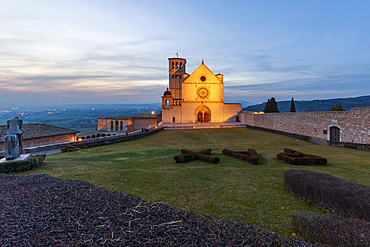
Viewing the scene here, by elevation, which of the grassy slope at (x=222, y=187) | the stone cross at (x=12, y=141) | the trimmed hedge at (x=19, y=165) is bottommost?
the grassy slope at (x=222, y=187)

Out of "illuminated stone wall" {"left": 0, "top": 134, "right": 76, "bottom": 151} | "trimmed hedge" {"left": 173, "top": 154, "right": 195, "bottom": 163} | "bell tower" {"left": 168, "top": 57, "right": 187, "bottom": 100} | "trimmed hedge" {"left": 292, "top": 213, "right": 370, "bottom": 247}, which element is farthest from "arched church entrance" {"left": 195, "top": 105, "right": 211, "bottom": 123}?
"trimmed hedge" {"left": 292, "top": 213, "right": 370, "bottom": 247}

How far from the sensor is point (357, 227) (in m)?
3.31

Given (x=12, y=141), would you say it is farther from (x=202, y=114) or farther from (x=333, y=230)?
(x=202, y=114)

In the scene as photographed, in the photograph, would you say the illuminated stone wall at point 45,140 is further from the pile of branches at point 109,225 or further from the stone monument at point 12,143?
the pile of branches at point 109,225

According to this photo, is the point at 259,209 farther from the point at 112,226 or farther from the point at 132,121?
the point at 132,121

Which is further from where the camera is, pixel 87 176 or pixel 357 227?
pixel 87 176

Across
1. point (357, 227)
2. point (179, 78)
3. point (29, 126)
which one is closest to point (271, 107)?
point (179, 78)

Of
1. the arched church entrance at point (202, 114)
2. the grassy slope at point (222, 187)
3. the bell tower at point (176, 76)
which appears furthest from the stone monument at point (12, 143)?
the bell tower at point (176, 76)

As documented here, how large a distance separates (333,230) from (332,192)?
2175 millimetres

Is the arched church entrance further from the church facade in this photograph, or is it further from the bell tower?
the bell tower

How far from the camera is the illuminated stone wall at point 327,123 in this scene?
1699cm

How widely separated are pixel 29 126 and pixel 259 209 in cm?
3511

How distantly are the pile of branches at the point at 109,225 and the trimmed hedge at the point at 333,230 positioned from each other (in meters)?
0.56

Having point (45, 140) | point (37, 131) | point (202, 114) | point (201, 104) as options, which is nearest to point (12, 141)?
point (45, 140)
